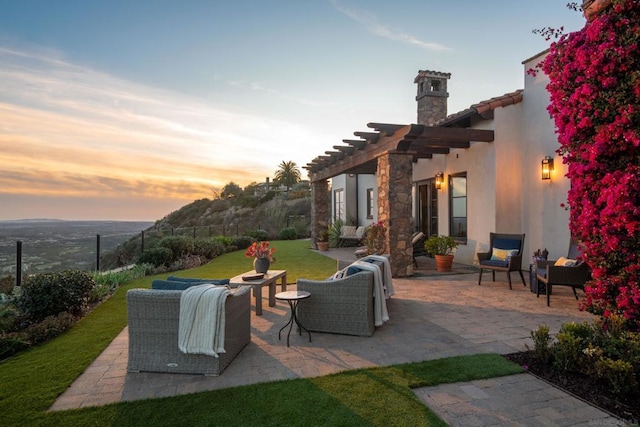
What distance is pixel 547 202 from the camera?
282 inches

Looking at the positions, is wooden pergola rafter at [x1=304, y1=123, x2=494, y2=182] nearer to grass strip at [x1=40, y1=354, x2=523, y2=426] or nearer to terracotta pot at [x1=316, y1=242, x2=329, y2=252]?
terracotta pot at [x1=316, y1=242, x2=329, y2=252]

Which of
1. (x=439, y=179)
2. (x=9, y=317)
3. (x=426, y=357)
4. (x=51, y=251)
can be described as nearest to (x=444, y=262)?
(x=439, y=179)

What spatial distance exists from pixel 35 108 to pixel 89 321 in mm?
4598

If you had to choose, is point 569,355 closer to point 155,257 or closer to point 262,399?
point 262,399

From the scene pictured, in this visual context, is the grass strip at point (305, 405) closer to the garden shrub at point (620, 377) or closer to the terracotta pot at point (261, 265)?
the garden shrub at point (620, 377)

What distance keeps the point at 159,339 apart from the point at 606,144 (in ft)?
15.2

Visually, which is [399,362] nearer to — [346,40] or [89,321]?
[89,321]

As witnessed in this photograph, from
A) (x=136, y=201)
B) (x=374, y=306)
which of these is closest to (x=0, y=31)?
(x=374, y=306)

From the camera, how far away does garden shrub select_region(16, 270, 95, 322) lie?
15.1ft

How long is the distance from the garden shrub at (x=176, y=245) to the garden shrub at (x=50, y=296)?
4.96m

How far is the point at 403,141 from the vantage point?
7.11m

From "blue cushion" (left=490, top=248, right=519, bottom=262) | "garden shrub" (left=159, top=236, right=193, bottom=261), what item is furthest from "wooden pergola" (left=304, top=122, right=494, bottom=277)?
"garden shrub" (left=159, top=236, right=193, bottom=261)

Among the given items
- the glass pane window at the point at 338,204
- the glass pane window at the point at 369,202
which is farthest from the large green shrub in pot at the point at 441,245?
the glass pane window at the point at 338,204

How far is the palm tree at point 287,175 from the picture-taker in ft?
113
